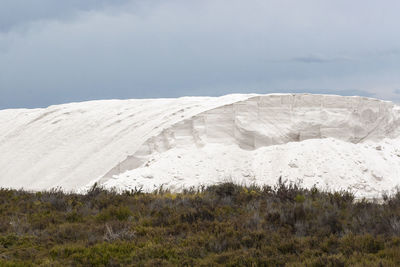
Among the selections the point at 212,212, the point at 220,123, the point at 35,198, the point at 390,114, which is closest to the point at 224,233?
the point at 212,212

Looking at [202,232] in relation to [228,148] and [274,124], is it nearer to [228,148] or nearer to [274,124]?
[228,148]

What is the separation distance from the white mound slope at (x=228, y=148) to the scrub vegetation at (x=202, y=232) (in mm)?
5182

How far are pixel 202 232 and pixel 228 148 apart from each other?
33.9 feet

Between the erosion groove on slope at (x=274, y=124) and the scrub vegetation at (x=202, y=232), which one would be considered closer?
the scrub vegetation at (x=202, y=232)

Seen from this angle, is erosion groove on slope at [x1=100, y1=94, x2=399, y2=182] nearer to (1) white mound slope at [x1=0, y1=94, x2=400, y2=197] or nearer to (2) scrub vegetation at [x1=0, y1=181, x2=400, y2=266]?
(1) white mound slope at [x1=0, y1=94, x2=400, y2=197]

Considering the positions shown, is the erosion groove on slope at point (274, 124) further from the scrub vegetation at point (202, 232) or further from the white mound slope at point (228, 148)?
the scrub vegetation at point (202, 232)

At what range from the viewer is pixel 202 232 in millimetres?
7535

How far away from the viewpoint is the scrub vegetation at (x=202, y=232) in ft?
21.0

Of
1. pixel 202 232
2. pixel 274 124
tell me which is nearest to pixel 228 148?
pixel 274 124

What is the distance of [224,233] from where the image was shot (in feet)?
24.0

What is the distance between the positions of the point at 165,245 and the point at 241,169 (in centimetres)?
983

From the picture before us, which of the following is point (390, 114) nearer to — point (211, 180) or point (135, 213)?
point (211, 180)

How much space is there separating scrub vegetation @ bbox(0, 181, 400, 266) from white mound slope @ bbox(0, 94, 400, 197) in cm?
518

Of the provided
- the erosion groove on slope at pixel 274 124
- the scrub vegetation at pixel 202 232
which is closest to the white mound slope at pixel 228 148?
the erosion groove on slope at pixel 274 124
